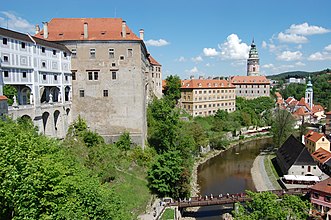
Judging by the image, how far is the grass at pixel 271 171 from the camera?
2759cm

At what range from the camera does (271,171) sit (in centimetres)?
3156

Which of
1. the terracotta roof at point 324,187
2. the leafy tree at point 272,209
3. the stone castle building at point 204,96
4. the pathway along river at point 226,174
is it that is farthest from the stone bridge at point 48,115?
the stone castle building at point 204,96

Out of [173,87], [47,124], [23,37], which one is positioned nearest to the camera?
[23,37]

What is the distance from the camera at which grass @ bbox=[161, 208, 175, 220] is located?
61.8ft

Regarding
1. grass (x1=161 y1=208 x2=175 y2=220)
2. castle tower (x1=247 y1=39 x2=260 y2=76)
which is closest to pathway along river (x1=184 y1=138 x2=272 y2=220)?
grass (x1=161 y1=208 x2=175 y2=220)

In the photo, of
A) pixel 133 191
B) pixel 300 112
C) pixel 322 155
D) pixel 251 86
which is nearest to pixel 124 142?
pixel 133 191

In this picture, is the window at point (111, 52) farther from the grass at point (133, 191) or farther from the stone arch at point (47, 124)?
the grass at point (133, 191)

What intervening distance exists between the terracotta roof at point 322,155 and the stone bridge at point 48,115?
87.6ft

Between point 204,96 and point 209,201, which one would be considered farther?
point 204,96

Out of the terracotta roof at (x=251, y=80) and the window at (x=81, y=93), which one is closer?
the window at (x=81, y=93)

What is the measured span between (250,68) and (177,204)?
8052 cm

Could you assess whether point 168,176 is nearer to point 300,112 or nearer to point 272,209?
point 272,209

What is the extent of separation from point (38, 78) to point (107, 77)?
19.8ft

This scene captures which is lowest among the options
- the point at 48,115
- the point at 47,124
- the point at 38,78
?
the point at 47,124
